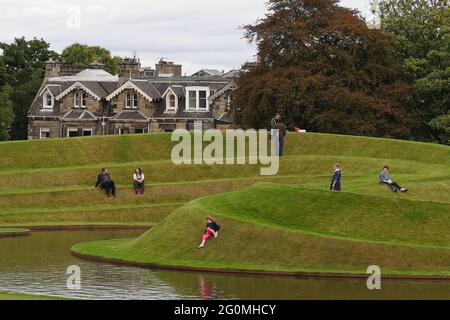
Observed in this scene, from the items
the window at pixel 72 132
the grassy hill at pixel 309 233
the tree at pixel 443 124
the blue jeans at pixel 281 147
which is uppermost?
the tree at pixel 443 124

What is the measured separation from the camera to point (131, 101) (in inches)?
4734

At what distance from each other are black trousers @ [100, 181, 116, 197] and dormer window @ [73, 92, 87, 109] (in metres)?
48.6

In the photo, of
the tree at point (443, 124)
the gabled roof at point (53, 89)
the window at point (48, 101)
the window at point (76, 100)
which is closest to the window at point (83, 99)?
the window at point (76, 100)

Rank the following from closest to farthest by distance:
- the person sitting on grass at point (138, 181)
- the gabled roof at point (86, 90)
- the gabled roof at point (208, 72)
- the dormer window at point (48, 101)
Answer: the person sitting on grass at point (138, 181)
the gabled roof at point (86, 90)
the dormer window at point (48, 101)
the gabled roof at point (208, 72)

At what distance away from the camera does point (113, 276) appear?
47375 millimetres

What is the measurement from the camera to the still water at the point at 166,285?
140 feet

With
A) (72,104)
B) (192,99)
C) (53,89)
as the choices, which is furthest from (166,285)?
(53,89)

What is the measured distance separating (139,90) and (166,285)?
248 ft

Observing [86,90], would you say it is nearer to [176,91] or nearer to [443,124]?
[176,91]

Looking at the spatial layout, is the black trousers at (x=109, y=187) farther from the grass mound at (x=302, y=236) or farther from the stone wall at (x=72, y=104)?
the stone wall at (x=72, y=104)

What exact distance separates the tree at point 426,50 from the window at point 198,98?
21.5 metres

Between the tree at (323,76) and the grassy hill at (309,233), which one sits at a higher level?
the tree at (323,76)

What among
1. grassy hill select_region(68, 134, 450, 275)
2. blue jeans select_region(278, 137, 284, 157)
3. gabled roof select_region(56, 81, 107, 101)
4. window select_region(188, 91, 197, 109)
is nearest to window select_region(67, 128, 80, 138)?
gabled roof select_region(56, 81, 107, 101)
